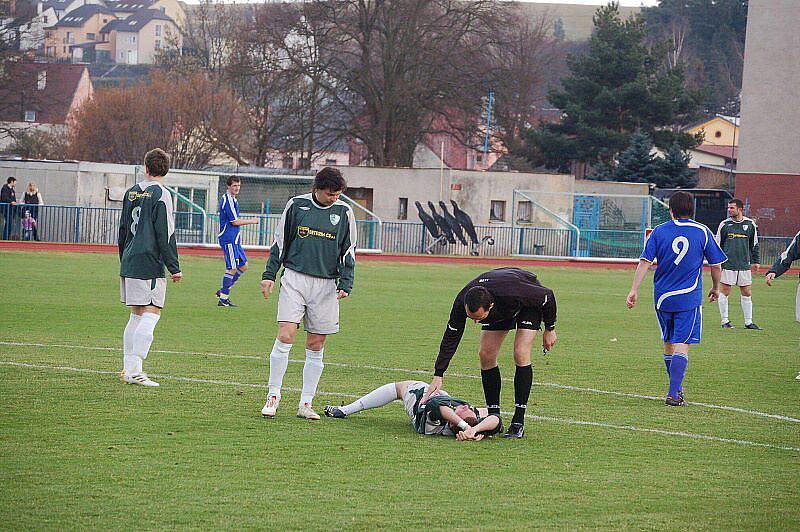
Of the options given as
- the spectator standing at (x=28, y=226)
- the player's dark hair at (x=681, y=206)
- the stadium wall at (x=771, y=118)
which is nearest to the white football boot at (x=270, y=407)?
the player's dark hair at (x=681, y=206)

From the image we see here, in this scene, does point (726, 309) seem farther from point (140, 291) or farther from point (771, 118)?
point (771, 118)

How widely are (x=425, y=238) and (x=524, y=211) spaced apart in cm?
810

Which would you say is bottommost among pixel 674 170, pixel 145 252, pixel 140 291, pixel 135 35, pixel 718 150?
pixel 140 291

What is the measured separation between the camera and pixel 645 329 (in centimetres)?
1747

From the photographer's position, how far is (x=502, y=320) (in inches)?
317

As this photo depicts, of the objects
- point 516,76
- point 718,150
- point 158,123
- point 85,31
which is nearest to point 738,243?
point 516,76

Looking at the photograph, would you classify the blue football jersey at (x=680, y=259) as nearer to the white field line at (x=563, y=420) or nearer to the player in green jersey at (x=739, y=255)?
the white field line at (x=563, y=420)

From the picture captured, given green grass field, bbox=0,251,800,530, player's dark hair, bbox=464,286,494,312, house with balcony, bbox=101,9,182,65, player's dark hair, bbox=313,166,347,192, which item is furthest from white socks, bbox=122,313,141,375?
house with balcony, bbox=101,9,182,65

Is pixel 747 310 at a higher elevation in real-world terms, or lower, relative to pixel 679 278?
lower

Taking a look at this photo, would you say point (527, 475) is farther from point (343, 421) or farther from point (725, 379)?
point (725, 379)

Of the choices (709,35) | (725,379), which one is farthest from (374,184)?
(709,35)

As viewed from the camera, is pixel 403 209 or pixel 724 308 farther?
pixel 403 209

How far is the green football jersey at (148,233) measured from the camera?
32.0 ft

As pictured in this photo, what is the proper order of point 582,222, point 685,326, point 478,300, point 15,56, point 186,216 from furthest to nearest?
1. point 15,56
2. point 582,222
3. point 186,216
4. point 685,326
5. point 478,300
